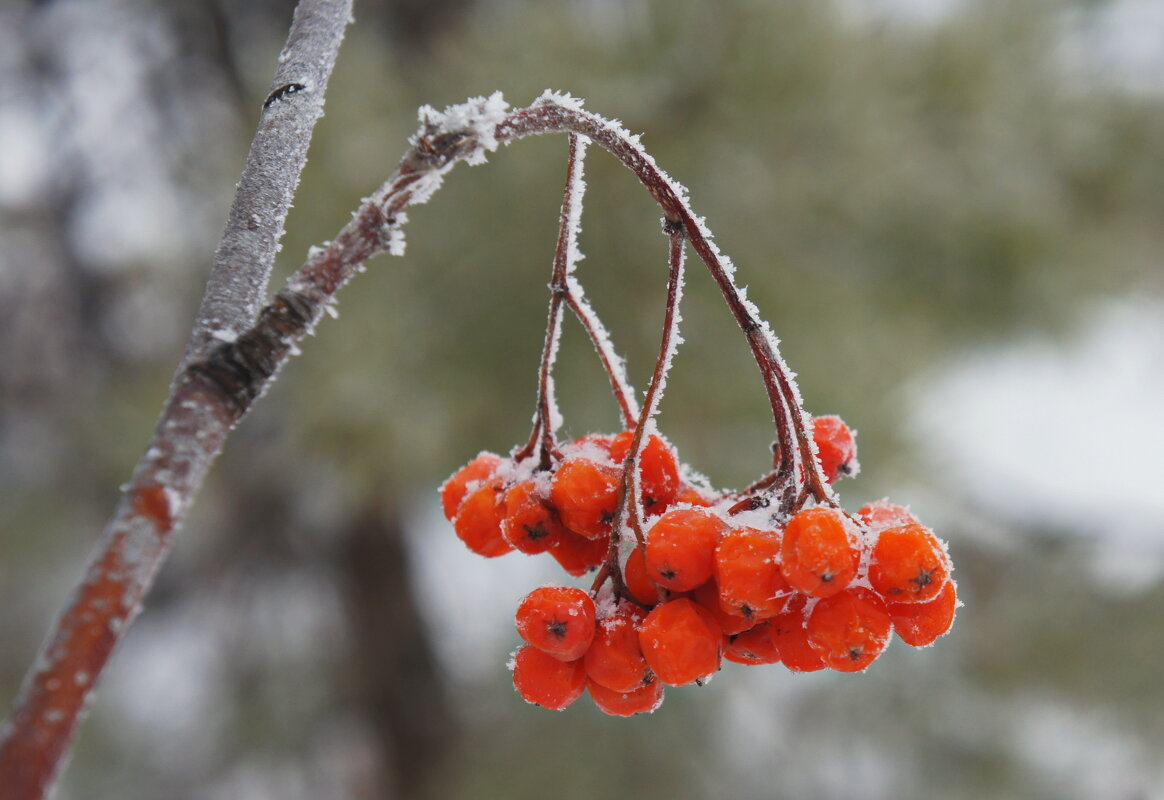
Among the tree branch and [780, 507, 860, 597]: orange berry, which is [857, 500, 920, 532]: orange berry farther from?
the tree branch

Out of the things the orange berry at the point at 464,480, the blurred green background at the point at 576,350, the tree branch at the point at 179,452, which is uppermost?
the blurred green background at the point at 576,350

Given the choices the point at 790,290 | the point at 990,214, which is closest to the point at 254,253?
the point at 790,290

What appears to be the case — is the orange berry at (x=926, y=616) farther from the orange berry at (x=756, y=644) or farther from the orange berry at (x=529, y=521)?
the orange berry at (x=529, y=521)

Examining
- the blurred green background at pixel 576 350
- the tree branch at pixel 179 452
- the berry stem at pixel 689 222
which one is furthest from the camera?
the blurred green background at pixel 576 350

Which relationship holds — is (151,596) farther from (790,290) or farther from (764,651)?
(764,651)

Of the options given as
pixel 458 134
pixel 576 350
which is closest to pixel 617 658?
pixel 458 134

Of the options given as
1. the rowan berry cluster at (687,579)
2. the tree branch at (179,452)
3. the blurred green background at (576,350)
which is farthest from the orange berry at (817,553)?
the blurred green background at (576,350)
